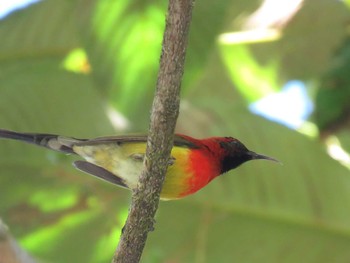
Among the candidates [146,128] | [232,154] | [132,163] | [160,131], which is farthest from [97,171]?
[146,128]

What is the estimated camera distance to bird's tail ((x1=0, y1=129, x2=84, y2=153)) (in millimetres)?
3344

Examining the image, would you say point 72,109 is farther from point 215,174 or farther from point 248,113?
point 215,174

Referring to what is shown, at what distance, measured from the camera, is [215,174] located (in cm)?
347

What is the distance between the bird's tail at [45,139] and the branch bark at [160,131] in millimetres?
652

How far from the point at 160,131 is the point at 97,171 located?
2.76 ft

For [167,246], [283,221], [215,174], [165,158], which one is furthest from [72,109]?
[165,158]

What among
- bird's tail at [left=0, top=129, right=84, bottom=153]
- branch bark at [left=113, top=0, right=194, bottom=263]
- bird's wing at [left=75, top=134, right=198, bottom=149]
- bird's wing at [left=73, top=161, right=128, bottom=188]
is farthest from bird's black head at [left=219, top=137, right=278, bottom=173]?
branch bark at [left=113, top=0, right=194, bottom=263]

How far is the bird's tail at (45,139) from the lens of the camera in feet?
11.0

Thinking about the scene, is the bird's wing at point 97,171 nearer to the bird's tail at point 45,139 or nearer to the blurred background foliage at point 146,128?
the bird's tail at point 45,139

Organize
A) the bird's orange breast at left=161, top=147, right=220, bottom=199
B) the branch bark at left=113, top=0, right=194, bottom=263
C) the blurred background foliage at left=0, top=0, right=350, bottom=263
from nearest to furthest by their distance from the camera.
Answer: the branch bark at left=113, top=0, right=194, bottom=263, the bird's orange breast at left=161, top=147, right=220, bottom=199, the blurred background foliage at left=0, top=0, right=350, bottom=263

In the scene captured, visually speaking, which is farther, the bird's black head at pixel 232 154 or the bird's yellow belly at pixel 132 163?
the bird's black head at pixel 232 154

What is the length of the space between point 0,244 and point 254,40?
2.98 metres

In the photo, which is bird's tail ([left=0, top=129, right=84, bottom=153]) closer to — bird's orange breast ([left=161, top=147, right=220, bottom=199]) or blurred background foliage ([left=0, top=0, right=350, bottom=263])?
bird's orange breast ([left=161, top=147, right=220, bottom=199])

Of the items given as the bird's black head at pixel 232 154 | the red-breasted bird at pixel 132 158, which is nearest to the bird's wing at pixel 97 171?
the red-breasted bird at pixel 132 158
